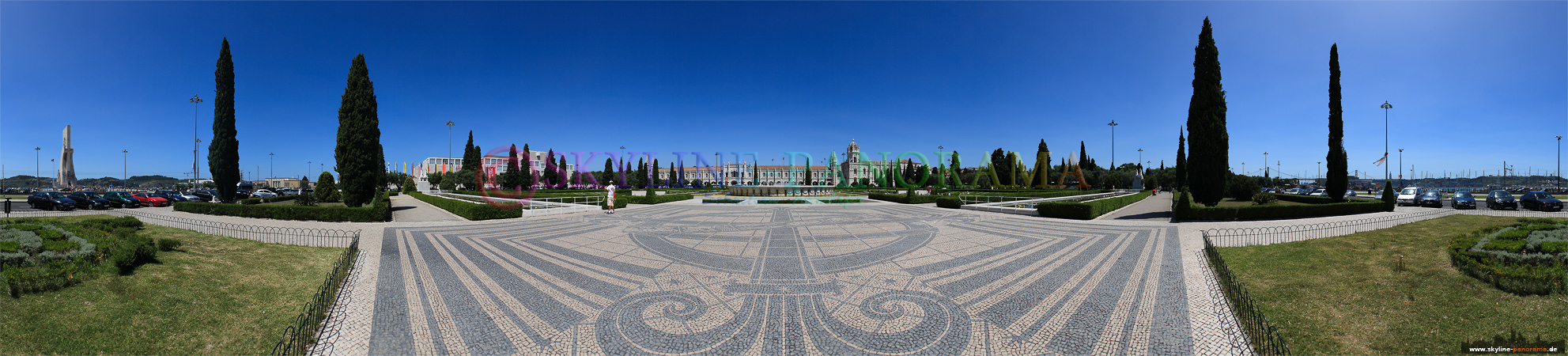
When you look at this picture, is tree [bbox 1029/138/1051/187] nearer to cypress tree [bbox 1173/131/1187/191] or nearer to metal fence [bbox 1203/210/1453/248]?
cypress tree [bbox 1173/131/1187/191]

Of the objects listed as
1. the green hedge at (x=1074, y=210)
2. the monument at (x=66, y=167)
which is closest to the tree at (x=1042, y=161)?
the green hedge at (x=1074, y=210)

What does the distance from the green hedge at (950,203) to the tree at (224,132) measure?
101 ft

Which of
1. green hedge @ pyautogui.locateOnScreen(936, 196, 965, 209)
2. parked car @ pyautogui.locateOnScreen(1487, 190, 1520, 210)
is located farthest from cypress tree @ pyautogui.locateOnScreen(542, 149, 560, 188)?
parked car @ pyautogui.locateOnScreen(1487, 190, 1520, 210)

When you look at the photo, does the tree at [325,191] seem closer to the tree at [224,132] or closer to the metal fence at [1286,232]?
the tree at [224,132]

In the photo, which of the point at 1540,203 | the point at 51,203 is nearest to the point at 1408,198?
the point at 1540,203

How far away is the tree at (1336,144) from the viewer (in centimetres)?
2178

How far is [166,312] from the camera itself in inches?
205

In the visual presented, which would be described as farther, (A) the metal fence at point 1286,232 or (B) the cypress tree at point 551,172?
(B) the cypress tree at point 551,172

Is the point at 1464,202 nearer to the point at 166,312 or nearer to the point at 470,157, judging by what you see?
the point at 166,312

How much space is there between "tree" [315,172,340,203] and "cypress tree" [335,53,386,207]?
5.82m

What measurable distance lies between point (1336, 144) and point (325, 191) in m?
47.2

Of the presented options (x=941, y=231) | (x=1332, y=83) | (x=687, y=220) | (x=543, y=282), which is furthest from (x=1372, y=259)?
Result: (x=1332, y=83)

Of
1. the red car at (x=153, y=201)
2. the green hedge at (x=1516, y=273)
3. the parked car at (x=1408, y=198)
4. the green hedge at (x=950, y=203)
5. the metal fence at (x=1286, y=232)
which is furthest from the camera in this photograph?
the red car at (x=153, y=201)

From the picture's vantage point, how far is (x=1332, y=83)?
22703 mm
